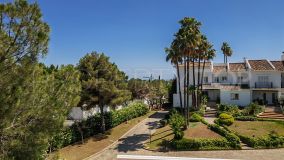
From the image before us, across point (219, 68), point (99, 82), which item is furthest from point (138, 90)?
point (99, 82)

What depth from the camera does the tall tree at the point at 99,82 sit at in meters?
32.8

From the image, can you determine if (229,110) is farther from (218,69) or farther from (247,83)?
(218,69)

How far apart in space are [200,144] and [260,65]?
1130 inches

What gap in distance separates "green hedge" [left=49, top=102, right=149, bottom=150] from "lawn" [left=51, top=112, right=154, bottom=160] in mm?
728

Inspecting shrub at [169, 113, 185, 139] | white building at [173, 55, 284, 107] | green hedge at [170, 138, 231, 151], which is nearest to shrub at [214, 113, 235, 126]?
shrub at [169, 113, 185, 139]

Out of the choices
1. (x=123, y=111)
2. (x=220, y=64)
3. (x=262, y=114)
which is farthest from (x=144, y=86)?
(x=262, y=114)

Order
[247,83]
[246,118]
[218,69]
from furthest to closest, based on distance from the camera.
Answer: [218,69], [247,83], [246,118]

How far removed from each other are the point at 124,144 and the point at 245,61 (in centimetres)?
3416

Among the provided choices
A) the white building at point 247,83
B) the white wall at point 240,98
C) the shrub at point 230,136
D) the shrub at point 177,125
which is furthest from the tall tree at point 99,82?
the white wall at point 240,98

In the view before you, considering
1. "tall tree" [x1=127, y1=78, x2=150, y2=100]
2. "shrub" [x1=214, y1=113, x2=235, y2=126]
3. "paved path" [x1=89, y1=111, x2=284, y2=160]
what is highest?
"tall tree" [x1=127, y1=78, x2=150, y2=100]

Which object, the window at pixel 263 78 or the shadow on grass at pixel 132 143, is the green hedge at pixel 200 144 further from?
the window at pixel 263 78

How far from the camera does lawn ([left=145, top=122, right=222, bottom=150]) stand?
30.4m

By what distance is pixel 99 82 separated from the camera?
32656 millimetres

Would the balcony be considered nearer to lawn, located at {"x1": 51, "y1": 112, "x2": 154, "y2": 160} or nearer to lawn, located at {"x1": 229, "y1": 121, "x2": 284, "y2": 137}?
lawn, located at {"x1": 229, "y1": 121, "x2": 284, "y2": 137}
